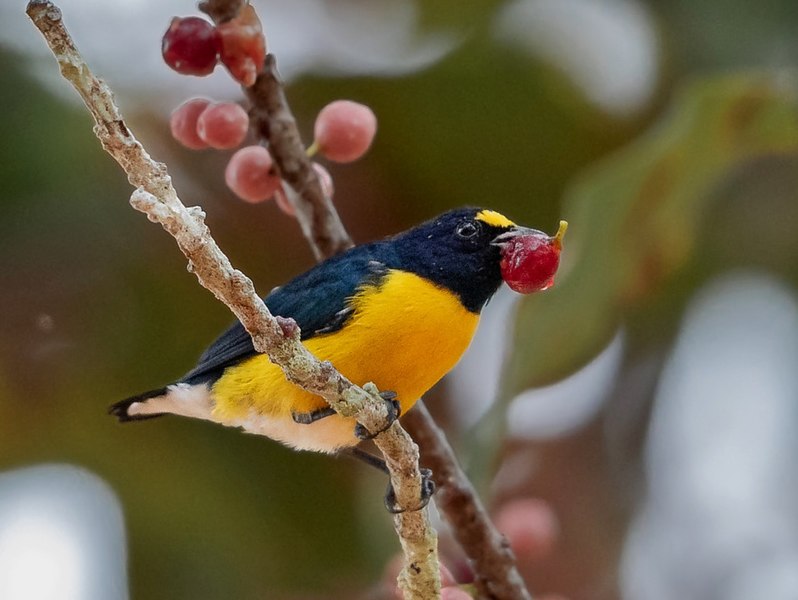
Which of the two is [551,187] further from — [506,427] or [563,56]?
[506,427]

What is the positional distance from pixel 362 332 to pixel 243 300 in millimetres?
723

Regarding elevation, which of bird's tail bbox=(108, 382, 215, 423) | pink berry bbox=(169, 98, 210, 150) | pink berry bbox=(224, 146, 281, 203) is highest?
pink berry bbox=(169, 98, 210, 150)

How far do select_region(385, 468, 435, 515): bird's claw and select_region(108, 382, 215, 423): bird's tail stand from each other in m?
0.48

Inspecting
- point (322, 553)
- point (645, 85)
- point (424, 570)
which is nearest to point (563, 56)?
point (645, 85)

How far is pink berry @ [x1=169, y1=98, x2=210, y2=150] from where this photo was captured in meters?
1.90

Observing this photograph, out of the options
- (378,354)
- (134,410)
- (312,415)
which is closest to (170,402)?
(134,410)

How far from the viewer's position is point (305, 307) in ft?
7.04

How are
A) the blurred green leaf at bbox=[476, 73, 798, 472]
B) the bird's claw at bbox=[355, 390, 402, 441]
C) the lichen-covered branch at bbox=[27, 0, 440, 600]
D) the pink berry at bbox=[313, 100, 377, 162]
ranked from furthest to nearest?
the blurred green leaf at bbox=[476, 73, 798, 472] → the pink berry at bbox=[313, 100, 377, 162] → the bird's claw at bbox=[355, 390, 402, 441] → the lichen-covered branch at bbox=[27, 0, 440, 600]

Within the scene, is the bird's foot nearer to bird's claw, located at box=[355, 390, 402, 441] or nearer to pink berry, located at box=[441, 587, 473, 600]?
bird's claw, located at box=[355, 390, 402, 441]

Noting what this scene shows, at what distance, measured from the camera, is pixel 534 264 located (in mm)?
1878

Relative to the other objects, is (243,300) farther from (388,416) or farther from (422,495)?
(422,495)

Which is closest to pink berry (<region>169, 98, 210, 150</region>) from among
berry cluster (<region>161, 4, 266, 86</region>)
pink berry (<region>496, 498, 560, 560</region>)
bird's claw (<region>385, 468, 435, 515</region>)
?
berry cluster (<region>161, 4, 266, 86</region>)

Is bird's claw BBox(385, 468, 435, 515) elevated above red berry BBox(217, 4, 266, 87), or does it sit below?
below

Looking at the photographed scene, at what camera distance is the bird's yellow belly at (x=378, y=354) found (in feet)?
6.70
